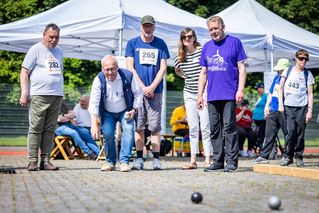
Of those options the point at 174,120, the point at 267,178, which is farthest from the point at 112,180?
the point at 174,120

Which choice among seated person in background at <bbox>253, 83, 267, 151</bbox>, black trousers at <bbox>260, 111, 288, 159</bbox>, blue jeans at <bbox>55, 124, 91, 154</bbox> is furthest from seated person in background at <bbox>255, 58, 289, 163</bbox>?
blue jeans at <bbox>55, 124, 91, 154</bbox>

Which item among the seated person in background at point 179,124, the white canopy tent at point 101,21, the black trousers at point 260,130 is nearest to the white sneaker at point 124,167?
the white canopy tent at point 101,21

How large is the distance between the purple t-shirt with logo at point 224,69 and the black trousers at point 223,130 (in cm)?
15

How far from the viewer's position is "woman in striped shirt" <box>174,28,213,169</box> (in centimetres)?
1230

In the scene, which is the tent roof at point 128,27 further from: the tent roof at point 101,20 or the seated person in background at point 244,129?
the seated person in background at point 244,129

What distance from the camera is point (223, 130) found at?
1134cm

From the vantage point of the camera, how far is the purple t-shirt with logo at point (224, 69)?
11.1 m

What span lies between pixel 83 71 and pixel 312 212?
116 ft

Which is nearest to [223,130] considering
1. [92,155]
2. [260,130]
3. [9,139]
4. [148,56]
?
[148,56]

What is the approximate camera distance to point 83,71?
136ft

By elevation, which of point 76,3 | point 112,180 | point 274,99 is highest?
point 76,3

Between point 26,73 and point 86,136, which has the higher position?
point 26,73

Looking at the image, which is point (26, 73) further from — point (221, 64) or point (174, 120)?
point (174, 120)

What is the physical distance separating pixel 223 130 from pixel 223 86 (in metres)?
0.67
